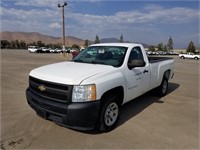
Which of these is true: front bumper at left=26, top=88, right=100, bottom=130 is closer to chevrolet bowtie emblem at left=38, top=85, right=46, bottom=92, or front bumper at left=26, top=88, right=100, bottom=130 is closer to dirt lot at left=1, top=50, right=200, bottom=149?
chevrolet bowtie emblem at left=38, top=85, right=46, bottom=92

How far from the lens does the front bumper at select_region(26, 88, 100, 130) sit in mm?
3244

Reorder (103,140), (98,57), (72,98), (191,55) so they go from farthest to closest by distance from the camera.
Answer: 1. (191,55)
2. (98,57)
3. (103,140)
4. (72,98)

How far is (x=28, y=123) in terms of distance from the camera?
414cm

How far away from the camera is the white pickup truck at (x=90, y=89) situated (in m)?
3.29

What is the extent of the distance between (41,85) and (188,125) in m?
3.37

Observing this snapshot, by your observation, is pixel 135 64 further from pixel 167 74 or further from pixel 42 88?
pixel 167 74

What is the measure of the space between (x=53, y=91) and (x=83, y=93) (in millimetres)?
582

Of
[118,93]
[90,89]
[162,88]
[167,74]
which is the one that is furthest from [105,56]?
[167,74]

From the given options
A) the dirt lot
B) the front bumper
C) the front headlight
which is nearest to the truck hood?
the front headlight

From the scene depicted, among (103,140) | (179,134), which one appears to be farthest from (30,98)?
(179,134)

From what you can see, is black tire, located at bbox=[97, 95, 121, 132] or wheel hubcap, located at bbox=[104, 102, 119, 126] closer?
black tire, located at bbox=[97, 95, 121, 132]

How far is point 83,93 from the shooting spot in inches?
129

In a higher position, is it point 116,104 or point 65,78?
point 65,78

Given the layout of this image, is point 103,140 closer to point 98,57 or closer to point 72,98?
point 72,98
